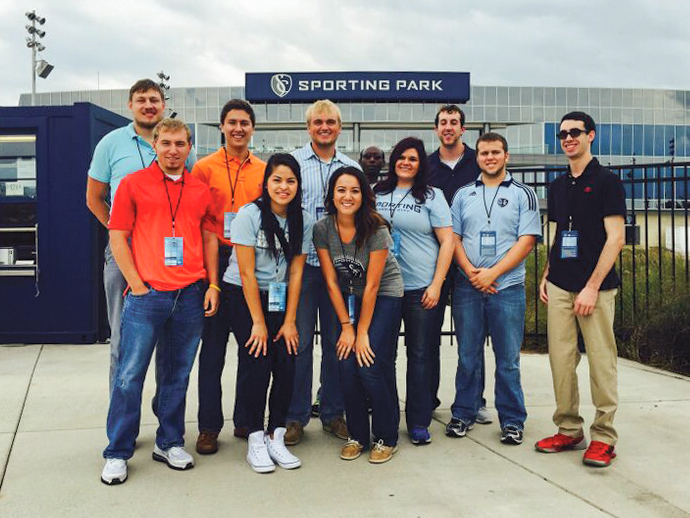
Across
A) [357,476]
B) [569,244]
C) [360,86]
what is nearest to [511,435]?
[357,476]

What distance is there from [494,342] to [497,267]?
1.67ft

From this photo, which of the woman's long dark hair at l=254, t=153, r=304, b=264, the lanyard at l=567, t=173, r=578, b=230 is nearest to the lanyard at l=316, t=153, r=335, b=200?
the woman's long dark hair at l=254, t=153, r=304, b=264

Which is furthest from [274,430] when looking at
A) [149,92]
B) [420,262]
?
[149,92]

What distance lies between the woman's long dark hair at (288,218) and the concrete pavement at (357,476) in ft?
4.09

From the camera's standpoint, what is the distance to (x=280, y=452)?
3.77 m

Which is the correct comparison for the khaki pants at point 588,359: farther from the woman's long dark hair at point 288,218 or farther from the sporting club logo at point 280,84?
the sporting club logo at point 280,84

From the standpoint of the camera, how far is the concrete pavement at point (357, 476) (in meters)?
3.16

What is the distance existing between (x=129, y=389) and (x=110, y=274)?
29.6 inches

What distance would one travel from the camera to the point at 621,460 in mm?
3834

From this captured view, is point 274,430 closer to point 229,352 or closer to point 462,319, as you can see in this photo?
point 462,319

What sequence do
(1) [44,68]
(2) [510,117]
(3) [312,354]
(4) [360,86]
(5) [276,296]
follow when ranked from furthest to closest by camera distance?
(2) [510,117], (4) [360,86], (1) [44,68], (3) [312,354], (5) [276,296]

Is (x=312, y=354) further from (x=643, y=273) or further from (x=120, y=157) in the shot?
(x=643, y=273)

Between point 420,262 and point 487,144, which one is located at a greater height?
point 487,144

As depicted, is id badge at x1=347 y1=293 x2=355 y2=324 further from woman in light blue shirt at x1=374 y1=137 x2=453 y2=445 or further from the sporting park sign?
the sporting park sign
